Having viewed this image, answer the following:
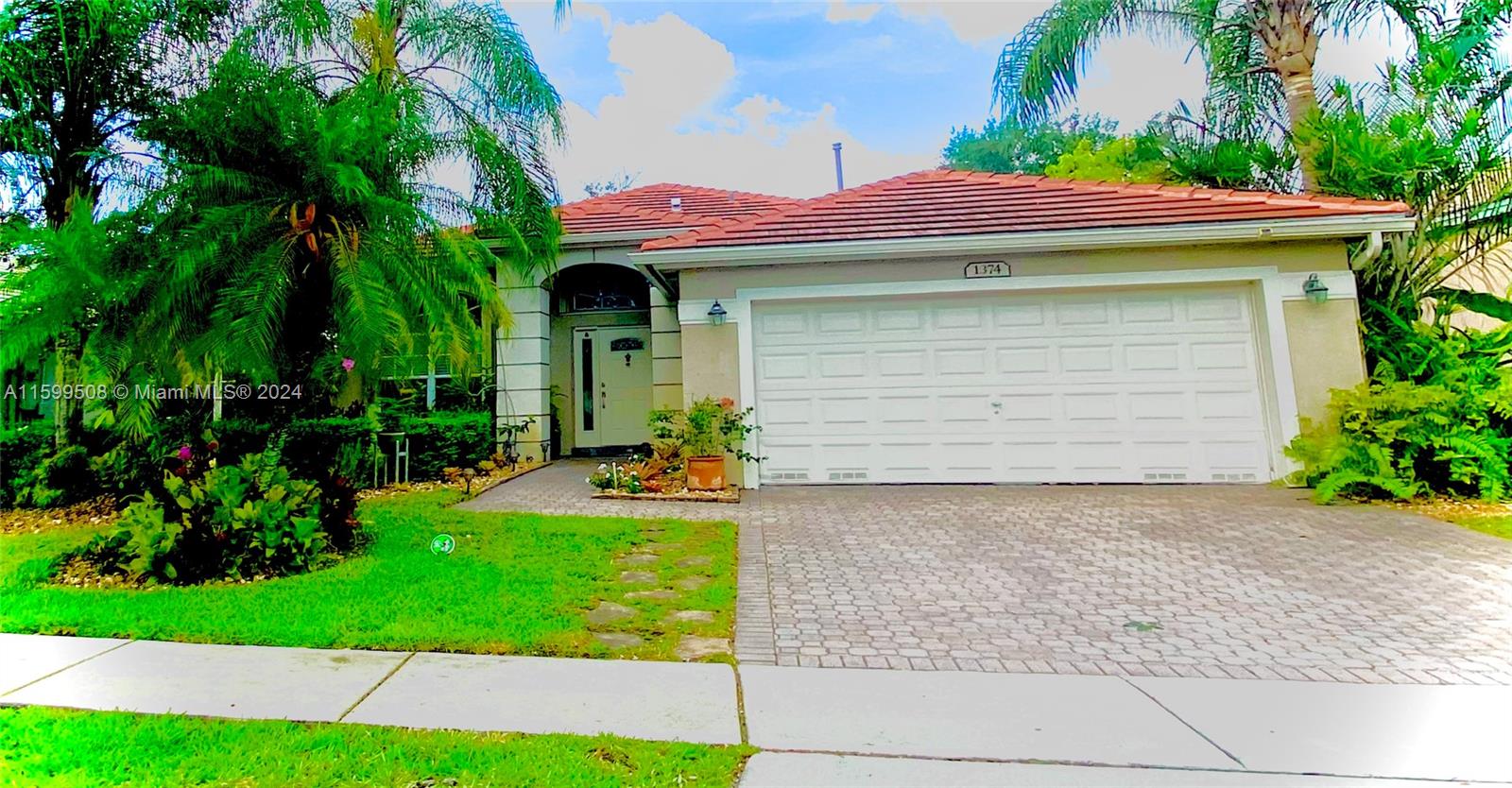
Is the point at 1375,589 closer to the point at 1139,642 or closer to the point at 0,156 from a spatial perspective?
the point at 1139,642

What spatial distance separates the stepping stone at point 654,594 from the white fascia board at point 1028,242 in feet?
15.5

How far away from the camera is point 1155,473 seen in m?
7.77

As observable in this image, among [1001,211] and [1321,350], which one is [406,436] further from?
[1321,350]

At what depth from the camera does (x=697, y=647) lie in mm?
3246

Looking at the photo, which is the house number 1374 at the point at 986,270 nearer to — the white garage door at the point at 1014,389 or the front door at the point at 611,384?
the white garage door at the point at 1014,389

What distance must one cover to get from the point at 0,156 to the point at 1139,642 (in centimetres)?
1166

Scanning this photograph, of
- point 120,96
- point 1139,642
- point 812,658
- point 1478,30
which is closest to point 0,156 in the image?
point 120,96

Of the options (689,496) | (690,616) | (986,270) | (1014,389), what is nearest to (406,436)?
(689,496)

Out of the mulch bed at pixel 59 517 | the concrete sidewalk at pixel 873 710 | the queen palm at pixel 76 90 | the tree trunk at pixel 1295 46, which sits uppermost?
the tree trunk at pixel 1295 46

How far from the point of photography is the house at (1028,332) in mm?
7609

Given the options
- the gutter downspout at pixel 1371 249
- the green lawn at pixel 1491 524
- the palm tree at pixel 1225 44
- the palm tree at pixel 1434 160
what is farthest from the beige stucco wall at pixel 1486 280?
the green lawn at pixel 1491 524

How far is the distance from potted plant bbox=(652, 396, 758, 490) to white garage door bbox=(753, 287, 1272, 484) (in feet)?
1.57

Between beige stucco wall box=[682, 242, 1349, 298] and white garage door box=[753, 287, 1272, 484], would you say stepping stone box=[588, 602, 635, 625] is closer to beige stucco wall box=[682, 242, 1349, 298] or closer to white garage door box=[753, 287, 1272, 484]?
white garage door box=[753, 287, 1272, 484]

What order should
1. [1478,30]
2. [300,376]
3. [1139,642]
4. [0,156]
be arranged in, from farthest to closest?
[1478,30], [0,156], [300,376], [1139,642]
